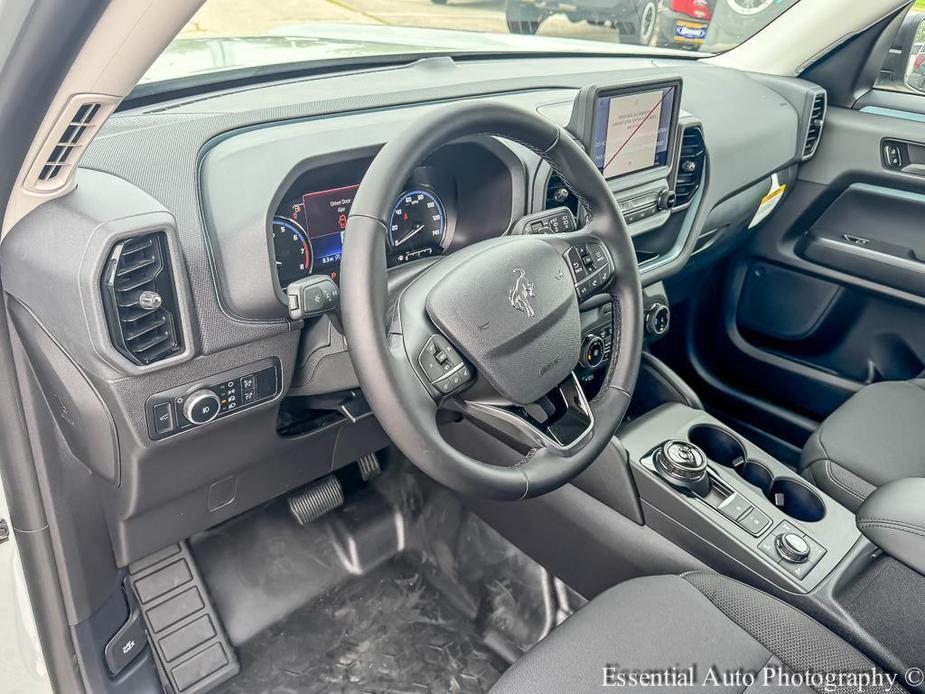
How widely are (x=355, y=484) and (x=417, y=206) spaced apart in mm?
892

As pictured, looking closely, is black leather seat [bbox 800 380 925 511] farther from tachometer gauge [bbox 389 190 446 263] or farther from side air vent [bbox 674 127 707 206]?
tachometer gauge [bbox 389 190 446 263]

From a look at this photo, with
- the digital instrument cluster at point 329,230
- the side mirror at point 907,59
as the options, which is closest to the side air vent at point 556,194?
the digital instrument cluster at point 329,230

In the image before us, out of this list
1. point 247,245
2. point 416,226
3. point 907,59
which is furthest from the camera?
point 907,59

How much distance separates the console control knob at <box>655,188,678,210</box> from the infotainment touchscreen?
66 millimetres

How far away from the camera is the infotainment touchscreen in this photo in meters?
1.54

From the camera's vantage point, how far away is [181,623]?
64.6 inches

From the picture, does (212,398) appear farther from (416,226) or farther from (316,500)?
(316,500)

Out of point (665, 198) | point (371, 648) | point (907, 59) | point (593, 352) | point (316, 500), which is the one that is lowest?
point (371, 648)

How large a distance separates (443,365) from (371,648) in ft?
3.24

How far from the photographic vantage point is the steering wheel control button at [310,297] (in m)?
1.07

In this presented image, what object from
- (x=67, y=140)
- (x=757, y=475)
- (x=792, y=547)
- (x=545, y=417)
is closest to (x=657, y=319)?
(x=757, y=475)

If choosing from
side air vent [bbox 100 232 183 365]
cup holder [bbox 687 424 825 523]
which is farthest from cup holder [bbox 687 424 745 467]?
side air vent [bbox 100 232 183 365]

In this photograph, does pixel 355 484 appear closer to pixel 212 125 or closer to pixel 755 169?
pixel 212 125

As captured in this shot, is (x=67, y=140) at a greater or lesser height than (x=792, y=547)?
greater
